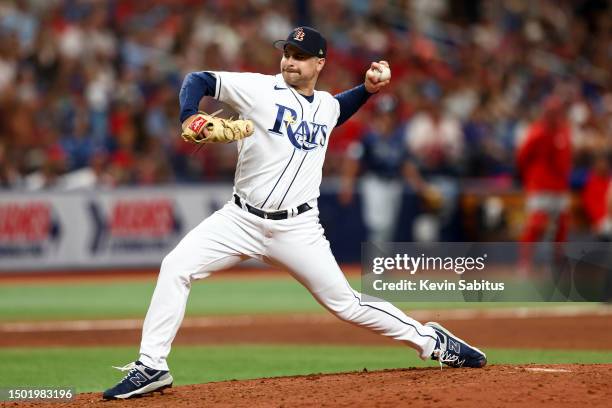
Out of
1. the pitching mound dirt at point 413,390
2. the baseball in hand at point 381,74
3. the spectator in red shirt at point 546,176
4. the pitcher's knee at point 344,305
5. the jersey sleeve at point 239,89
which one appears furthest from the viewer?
the spectator in red shirt at point 546,176

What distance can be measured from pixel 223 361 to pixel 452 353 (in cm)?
265

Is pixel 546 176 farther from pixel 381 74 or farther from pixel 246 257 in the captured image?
pixel 246 257

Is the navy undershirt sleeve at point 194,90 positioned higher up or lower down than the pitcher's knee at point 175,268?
higher up

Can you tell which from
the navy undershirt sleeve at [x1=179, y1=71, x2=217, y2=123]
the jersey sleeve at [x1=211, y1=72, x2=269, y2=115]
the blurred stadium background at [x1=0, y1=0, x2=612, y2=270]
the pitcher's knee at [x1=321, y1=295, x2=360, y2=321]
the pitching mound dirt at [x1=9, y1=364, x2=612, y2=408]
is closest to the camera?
the pitching mound dirt at [x1=9, y1=364, x2=612, y2=408]

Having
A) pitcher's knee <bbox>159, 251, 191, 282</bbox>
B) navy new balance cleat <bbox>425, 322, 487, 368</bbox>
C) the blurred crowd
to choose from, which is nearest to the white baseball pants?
pitcher's knee <bbox>159, 251, 191, 282</bbox>

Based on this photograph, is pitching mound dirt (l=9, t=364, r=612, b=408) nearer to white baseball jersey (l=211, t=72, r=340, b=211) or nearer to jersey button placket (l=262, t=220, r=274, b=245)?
jersey button placket (l=262, t=220, r=274, b=245)

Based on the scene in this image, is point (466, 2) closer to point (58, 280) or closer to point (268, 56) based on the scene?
point (268, 56)

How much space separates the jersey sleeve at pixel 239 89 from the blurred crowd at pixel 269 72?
9755 mm

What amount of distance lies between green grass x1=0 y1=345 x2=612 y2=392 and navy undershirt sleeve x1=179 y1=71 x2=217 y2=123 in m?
2.35

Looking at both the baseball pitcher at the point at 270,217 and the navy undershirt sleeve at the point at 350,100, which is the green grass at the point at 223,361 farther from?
the navy undershirt sleeve at the point at 350,100

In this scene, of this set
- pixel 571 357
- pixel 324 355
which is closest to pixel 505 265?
pixel 571 357

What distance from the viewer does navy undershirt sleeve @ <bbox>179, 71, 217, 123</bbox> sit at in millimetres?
5969

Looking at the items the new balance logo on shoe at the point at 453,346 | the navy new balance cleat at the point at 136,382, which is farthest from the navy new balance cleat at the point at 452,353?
the navy new balance cleat at the point at 136,382

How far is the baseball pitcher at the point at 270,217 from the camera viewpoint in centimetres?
611
